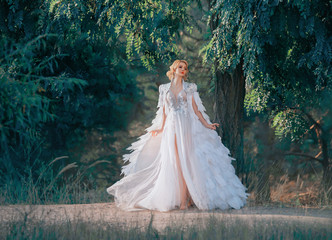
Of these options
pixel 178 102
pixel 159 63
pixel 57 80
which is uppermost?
pixel 159 63

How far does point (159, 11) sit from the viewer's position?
843cm

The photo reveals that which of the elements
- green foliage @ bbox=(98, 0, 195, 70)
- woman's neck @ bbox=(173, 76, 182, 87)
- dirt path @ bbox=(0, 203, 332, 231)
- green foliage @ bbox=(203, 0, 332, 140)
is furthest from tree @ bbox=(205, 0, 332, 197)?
dirt path @ bbox=(0, 203, 332, 231)

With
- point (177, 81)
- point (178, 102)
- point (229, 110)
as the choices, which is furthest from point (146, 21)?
point (229, 110)

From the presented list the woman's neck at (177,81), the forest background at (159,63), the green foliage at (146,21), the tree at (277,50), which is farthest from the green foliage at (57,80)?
the tree at (277,50)

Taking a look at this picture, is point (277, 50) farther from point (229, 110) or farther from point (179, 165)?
point (179, 165)

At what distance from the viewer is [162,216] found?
6949 mm

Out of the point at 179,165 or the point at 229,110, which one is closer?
the point at 179,165

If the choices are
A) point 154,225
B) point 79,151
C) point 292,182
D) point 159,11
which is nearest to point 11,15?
point 159,11

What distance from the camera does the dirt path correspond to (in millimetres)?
6207

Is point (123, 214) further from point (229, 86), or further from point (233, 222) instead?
point (229, 86)

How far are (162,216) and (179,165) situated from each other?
43.9 inches

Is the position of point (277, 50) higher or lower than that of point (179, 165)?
higher

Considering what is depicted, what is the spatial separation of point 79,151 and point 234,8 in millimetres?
10820

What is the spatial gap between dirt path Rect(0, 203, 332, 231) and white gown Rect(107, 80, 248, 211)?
23 cm
